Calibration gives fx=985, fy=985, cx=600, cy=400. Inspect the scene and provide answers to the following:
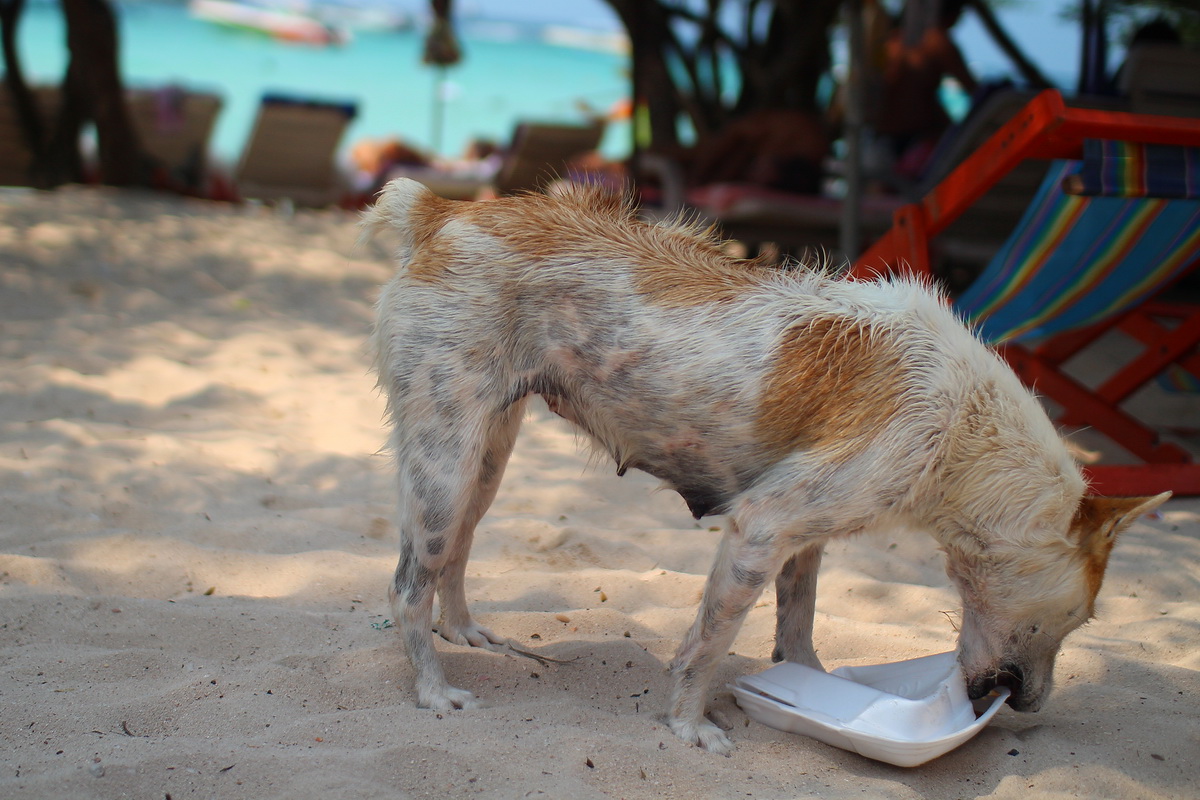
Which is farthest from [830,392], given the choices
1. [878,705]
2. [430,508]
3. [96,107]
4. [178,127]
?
[178,127]

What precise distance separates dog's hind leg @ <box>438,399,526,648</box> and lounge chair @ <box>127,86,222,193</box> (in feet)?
33.7

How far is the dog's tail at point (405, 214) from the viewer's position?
9.88 ft

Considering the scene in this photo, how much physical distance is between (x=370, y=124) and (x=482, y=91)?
12.0 meters

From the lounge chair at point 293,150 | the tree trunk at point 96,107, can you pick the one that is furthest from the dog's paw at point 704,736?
the lounge chair at point 293,150

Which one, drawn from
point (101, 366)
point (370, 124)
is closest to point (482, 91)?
point (370, 124)

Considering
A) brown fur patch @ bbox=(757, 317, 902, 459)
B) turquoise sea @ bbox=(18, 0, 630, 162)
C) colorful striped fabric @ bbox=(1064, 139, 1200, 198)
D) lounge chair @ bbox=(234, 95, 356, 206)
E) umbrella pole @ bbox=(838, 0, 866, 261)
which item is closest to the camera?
brown fur patch @ bbox=(757, 317, 902, 459)

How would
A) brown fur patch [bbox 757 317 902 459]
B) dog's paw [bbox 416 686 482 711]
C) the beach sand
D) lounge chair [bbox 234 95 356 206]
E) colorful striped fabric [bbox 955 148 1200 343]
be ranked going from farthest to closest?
lounge chair [bbox 234 95 356 206] < colorful striped fabric [bbox 955 148 1200 343] < dog's paw [bbox 416 686 482 711] < brown fur patch [bbox 757 317 902 459] < the beach sand

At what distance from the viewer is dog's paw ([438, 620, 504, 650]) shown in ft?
10.3

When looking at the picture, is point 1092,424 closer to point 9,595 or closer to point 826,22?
point 9,595

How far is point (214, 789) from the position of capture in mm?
2188

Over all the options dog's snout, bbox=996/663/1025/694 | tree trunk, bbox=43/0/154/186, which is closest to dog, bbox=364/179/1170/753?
dog's snout, bbox=996/663/1025/694

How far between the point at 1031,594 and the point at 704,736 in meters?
0.91

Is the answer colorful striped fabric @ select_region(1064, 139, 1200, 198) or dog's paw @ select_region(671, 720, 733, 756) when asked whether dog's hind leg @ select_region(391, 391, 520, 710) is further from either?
colorful striped fabric @ select_region(1064, 139, 1200, 198)

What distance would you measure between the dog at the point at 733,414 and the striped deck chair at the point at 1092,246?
929 mm
